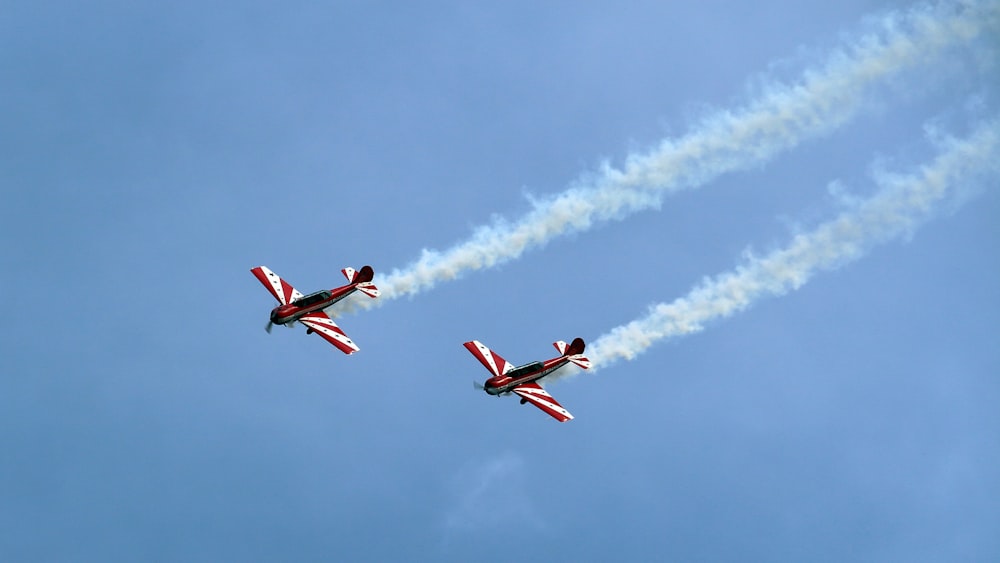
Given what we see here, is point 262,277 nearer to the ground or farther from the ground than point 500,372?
farther from the ground

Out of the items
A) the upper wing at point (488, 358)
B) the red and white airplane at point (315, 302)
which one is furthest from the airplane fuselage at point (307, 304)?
the upper wing at point (488, 358)

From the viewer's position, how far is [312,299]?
122m

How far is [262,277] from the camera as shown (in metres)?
125

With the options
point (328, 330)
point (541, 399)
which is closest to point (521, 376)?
point (541, 399)

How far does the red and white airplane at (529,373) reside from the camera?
118125mm

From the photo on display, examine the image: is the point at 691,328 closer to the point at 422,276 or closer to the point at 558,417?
the point at 558,417

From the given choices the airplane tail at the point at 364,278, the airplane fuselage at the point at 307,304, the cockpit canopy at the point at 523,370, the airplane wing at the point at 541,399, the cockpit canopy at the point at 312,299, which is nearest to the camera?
the airplane wing at the point at 541,399

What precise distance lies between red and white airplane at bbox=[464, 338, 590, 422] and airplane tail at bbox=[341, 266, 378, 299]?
874 cm

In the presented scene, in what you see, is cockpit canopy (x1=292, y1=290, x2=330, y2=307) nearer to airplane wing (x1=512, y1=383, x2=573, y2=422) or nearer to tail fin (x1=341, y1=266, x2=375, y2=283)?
tail fin (x1=341, y1=266, x2=375, y2=283)

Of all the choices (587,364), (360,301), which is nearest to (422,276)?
(360,301)

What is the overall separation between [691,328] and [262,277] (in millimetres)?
32118

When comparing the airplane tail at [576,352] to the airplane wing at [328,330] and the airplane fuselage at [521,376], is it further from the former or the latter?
the airplane wing at [328,330]

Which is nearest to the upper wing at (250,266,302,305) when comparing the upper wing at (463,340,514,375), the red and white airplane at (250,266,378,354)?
the red and white airplane at (250,266,378,354)

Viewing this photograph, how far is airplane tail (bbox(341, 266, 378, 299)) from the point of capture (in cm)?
12488
